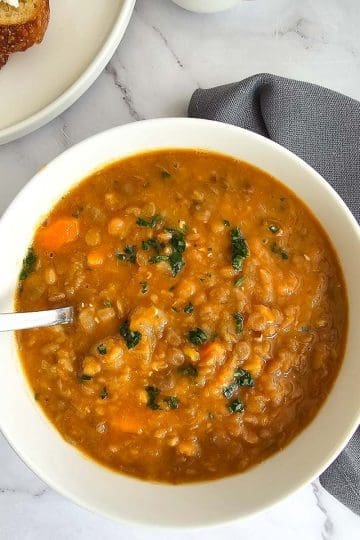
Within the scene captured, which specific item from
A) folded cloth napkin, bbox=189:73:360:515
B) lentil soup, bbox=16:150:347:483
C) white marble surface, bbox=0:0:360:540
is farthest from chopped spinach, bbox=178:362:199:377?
white marble surface, bbox=0:0:360:540

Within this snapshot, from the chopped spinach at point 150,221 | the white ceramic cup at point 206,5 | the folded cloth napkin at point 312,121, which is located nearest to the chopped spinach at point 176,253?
the chopped spinach at point 150,221

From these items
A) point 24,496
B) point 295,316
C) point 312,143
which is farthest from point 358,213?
point 24,496

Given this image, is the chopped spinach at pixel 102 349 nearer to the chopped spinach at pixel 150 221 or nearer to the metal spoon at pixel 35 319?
the metal spoon at pixel 35 319

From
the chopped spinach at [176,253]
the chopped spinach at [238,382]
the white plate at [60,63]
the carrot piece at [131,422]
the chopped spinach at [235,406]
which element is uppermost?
the white plate at [60,63]

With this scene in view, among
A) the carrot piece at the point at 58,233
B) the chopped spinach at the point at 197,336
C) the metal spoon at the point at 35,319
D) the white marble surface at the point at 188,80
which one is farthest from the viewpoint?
the white marble surface at the point at 188,80

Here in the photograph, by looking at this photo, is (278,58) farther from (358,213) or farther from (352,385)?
(352,385)
